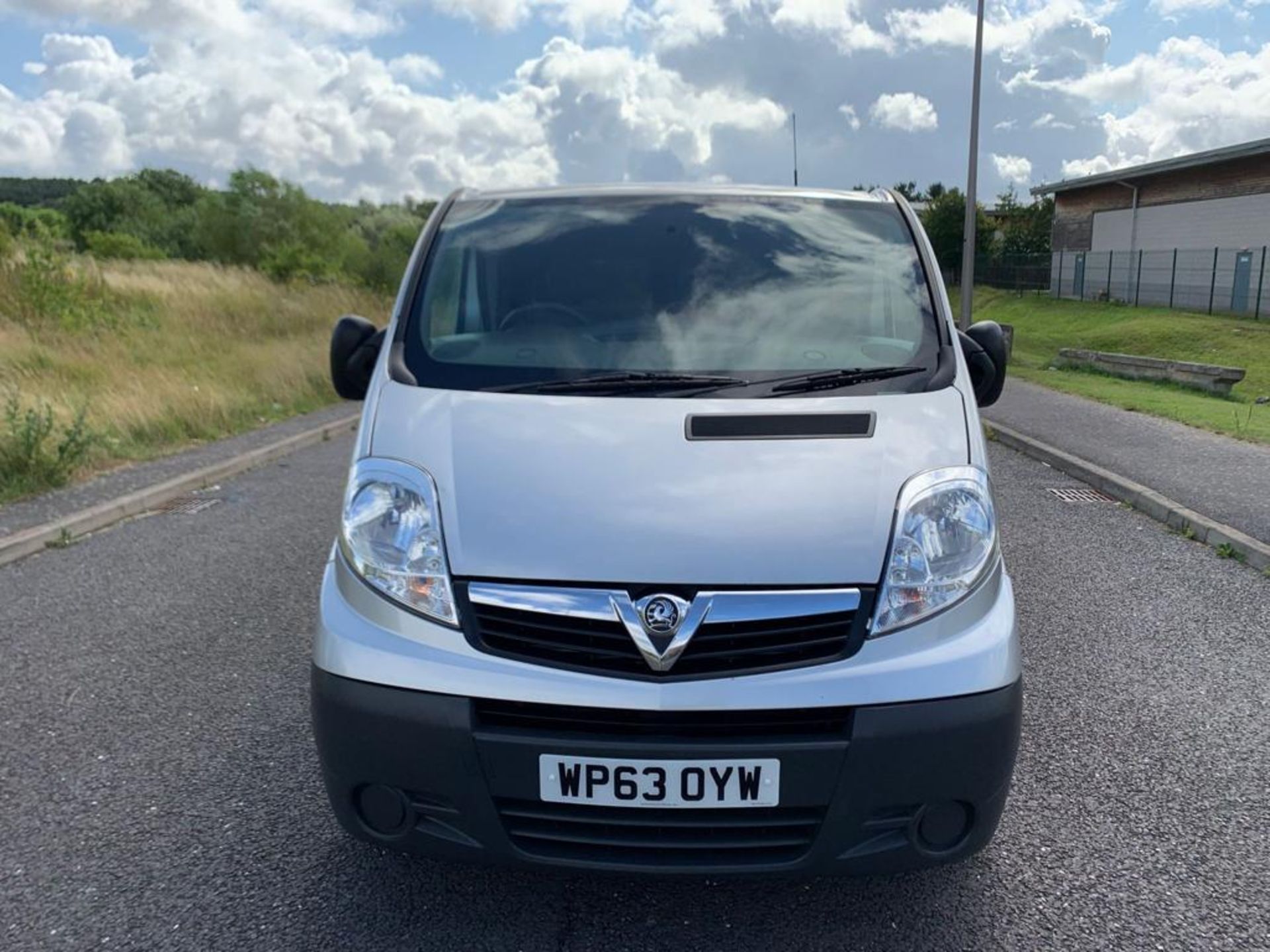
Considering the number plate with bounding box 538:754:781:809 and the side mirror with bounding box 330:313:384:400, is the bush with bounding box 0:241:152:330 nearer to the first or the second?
the side mirror with bounding box 330:313:384:400

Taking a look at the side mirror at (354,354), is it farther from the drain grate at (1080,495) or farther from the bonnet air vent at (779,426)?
the drain grate at (1080,495)

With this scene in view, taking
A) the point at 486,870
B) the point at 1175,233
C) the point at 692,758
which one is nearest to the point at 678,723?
the point at 692,758

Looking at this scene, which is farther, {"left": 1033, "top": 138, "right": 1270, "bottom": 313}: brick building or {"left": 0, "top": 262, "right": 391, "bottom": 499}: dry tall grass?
{"left": 1033, "top": 138, "right": 1270, "bottom": 313}: brick building

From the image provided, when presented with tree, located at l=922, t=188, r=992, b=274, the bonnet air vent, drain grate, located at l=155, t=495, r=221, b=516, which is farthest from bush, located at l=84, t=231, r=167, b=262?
tree, located at l=922, t=188, r=992, b=274

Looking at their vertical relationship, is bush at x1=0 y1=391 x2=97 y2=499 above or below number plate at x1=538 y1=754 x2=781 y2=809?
below

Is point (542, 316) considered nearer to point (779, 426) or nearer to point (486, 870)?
point (779, 426)

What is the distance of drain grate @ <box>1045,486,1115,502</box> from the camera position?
7375 mm

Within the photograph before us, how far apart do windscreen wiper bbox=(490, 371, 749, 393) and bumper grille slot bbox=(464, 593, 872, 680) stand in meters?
0.81

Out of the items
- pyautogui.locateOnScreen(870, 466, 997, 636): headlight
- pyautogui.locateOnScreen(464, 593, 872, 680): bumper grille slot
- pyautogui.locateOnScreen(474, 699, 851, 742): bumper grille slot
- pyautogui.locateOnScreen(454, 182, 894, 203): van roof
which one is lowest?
pyautogui.locateOnScreen(474, 699, 851, 742): bumper grille slot

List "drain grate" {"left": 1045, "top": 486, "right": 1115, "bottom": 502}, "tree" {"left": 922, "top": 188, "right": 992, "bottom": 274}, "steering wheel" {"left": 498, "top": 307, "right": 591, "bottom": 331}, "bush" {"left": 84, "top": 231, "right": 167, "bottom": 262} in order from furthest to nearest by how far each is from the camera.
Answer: "tree" {"left": 922, "top": 188, "right": 992, "bottom": 274}, "bush" {"left": 84, "top": 231, "right": 167, "bottom": 262}, "drain grate" {"left": 1045, "top": 486, "right": 1115, "bottom": 502}, "steering wheel" {"left": 498, "top": 307, "right": 591, "bottom": 331}

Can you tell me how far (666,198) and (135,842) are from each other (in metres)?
2.64

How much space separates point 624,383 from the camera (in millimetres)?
2883

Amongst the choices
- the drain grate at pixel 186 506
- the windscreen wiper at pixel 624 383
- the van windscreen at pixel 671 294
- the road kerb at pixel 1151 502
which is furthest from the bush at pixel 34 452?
the road kerb at pixel 1151 502

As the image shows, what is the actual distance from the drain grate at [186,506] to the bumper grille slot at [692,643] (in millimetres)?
5619
